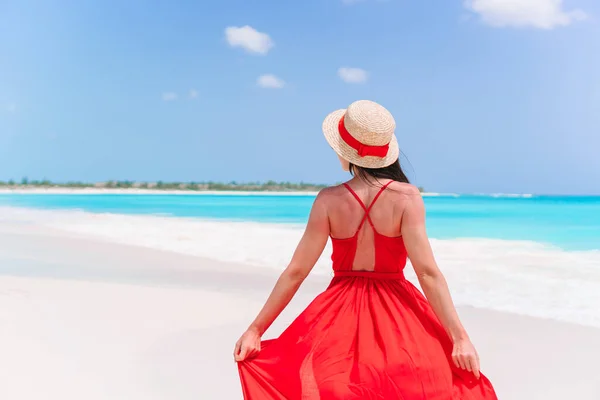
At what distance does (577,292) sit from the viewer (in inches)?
268

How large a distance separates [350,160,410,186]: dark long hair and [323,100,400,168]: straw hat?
0.12ft

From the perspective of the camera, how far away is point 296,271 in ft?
6.82

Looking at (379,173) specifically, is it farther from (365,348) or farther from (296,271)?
(365,348)

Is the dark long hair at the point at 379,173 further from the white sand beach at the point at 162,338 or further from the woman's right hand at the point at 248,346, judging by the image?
the white sand beach at the point at 162,338

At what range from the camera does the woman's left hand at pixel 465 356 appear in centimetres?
191

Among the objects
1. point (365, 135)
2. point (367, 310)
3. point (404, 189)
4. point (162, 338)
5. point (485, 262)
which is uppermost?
point (485, 262)

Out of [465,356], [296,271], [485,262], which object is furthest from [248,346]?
[485,262]

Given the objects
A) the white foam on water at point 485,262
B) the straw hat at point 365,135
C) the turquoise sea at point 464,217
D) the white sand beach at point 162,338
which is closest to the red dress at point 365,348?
the straw hat at point 365,135

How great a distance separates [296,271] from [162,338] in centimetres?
280

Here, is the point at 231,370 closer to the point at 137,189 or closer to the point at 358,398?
the point at 358,398

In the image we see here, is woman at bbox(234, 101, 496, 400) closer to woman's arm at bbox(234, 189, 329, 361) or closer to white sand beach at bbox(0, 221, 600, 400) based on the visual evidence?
woman's arm at bbox(234, 189, 329, 361)

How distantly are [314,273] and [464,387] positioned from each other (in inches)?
246

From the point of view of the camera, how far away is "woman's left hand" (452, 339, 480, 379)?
191 centimetres

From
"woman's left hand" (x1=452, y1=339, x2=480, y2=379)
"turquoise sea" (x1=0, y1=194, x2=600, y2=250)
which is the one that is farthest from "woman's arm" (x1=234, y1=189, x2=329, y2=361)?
"turquoise sea" (x1=0, y1=194, x2=600, y2=250)
